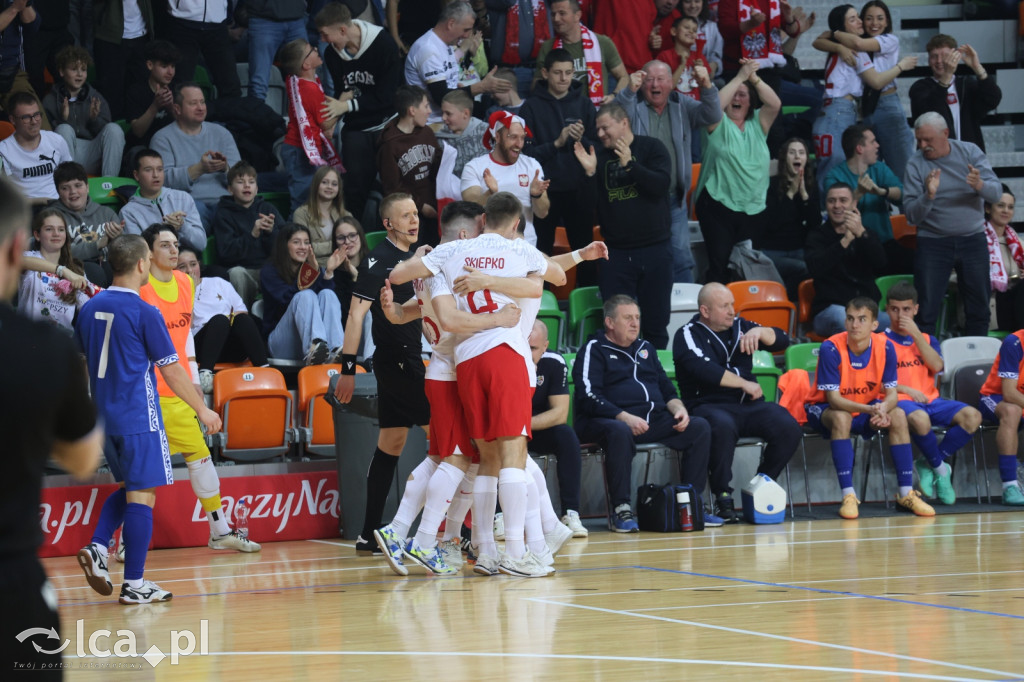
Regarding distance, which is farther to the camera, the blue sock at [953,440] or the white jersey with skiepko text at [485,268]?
the blue sock at [953,440]

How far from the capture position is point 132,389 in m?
6.44

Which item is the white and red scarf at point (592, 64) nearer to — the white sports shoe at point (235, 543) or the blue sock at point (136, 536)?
the white sports shoe at point (235, 543)

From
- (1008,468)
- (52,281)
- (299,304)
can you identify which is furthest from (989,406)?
(52,281)

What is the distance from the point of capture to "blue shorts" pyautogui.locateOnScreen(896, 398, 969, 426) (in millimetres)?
10727

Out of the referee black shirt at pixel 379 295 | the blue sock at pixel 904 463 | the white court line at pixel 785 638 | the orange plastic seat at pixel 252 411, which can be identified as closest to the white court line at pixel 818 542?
the blue sock at pixel 904 463

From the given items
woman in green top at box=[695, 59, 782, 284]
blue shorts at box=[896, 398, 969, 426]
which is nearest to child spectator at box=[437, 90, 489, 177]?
woman in green top at box=[695, 59, 782, 284]

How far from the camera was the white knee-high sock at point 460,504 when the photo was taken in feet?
24.8

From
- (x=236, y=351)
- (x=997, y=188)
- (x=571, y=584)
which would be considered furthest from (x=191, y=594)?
(x=997, y=188)

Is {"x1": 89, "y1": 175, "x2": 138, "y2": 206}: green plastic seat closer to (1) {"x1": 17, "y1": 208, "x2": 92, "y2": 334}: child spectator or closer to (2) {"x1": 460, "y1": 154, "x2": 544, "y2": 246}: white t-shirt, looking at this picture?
(1) {"x1": 17, "y1": 208, "x2": 92, "y2": 334}: child spectator

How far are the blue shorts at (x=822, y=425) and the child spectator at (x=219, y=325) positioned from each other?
468cm

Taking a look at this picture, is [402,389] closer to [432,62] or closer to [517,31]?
[432,62]

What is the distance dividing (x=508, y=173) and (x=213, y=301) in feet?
9.41

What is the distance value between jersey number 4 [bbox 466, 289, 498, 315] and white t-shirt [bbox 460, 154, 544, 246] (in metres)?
4.51

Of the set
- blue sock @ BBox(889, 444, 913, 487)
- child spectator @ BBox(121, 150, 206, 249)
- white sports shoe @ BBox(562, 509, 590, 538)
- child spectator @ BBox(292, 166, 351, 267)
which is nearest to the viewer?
white sports shoe @ BBox(562, 509, 590, 538)
